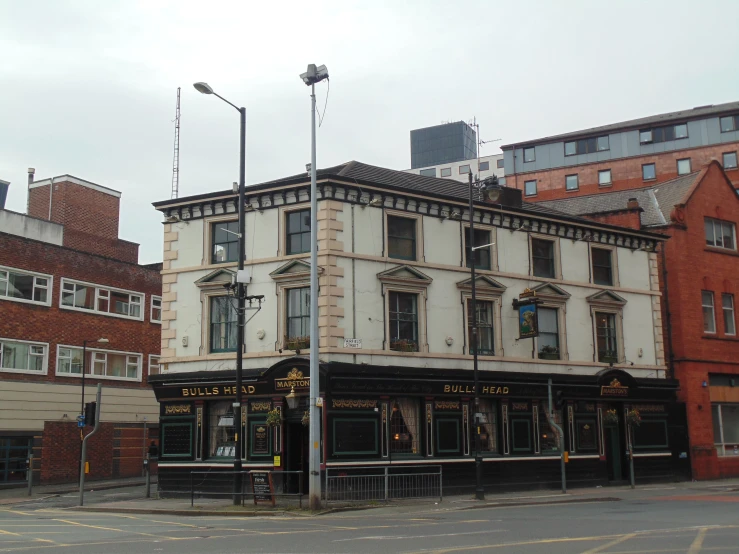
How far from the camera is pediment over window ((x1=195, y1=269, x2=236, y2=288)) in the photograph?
→ 29.0 meters

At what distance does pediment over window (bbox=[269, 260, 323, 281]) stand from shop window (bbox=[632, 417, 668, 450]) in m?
15.5

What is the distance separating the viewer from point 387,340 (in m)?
28.2

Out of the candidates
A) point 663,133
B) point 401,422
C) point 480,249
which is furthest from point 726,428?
point 663,133

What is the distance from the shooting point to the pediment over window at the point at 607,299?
34062mm

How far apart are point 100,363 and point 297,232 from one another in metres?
18.5

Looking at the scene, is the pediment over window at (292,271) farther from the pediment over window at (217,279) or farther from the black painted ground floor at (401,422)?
the black painted ground floor at (401,422)

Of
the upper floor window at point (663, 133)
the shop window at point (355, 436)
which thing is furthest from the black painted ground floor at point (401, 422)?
the upper floor window at point (663, 133)

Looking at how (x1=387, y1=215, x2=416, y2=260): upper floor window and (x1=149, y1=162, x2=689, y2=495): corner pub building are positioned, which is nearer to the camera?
(x1=149, y1=162, x2=689, y2=495): corner pub building

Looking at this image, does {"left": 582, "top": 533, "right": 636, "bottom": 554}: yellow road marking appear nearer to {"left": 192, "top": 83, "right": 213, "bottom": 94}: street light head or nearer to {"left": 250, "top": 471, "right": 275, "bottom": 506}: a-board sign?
{"left": 250, "top": 471, "right": 275, "bottom": 506}: a-board sign

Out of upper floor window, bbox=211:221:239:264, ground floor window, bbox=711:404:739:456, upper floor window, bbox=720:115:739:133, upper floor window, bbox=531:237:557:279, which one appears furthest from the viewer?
upper floor window, bbox=720:115:739:133

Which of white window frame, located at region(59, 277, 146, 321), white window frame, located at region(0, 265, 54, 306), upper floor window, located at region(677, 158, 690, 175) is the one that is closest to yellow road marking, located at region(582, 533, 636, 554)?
white window frame, located at region(0, 265, 54, 306)

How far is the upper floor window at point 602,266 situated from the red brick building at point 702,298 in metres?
3.36

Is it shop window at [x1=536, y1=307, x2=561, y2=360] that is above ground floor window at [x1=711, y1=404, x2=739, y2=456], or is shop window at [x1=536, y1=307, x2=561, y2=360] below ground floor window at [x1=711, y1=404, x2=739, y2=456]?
above

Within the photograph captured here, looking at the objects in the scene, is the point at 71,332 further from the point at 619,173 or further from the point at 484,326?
the point at 619,173
